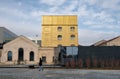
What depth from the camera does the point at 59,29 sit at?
86.7 meters

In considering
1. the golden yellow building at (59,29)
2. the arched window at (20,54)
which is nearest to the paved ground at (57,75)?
the arched window at (20,54)

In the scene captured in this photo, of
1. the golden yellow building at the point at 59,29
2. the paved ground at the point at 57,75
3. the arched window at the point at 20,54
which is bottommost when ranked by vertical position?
the paved ground at the point at 57,75

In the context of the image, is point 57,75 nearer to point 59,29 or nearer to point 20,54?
point 20,54

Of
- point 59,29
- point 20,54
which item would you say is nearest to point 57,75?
point 20,54

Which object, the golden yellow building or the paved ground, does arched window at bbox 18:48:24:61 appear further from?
the paved ground

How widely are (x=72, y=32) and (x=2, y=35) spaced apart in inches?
1229

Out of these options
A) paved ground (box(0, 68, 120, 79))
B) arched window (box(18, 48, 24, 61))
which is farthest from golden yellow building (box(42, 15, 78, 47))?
paved ground (box(0, 68, 120, 79))

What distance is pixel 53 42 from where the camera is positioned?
84625 mm

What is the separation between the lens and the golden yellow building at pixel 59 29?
84.9 meters

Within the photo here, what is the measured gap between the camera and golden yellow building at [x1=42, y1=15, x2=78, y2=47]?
3344 inches

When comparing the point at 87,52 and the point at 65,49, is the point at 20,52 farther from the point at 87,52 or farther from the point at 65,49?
the point at 87,52

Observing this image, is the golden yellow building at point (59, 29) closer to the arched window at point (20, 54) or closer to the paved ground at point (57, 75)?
the arched window at point (20, 54)

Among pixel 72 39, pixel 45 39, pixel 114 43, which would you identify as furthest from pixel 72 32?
pixel 114 43

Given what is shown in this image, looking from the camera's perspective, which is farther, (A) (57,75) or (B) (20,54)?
(B) (20,54)
